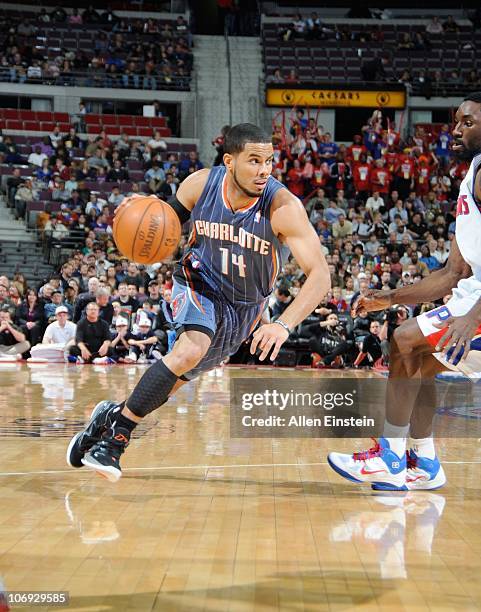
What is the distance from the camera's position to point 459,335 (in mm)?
4105

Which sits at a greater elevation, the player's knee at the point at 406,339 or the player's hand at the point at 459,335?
the player's hand at the point at 459,335

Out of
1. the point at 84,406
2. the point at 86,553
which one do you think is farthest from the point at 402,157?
the point at 86,553

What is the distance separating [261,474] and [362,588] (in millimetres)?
2252

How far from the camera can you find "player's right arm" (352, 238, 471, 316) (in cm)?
485

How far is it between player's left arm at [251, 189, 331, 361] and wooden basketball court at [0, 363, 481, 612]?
89cm

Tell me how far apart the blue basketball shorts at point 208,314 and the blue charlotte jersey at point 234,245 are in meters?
0.05

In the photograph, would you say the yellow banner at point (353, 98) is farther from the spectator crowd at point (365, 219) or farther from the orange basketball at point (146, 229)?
the orange basketball at point (146, 229)

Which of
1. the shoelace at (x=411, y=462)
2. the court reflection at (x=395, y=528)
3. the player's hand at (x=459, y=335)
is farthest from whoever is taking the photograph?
the shoelace at (x=411, y=462)

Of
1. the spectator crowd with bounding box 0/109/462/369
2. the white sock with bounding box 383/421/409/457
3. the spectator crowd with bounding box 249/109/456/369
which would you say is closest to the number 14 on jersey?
the white sock with bounding box 383/421/409/457

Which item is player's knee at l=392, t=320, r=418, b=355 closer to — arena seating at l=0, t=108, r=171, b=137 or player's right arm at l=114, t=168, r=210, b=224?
player's right arm at l=114, t=168, r=210, b=224

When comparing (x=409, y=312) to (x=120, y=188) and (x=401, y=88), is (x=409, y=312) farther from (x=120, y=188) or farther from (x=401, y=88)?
(x=401, y=88)

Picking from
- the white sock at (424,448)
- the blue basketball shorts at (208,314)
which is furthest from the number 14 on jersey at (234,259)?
the white sock at (424,448)

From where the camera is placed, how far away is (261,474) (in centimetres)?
541

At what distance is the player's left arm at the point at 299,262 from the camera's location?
3914 millimetres
